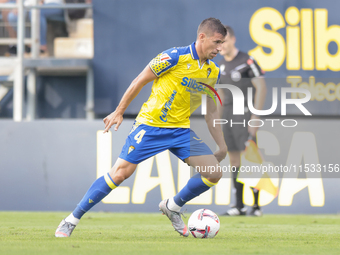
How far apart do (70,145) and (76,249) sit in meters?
4.85

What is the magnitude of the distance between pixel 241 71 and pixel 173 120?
10.7 ft

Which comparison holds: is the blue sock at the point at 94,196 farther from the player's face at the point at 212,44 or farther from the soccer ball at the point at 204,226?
the player's face at the point at 212,44

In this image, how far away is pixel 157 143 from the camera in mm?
4816

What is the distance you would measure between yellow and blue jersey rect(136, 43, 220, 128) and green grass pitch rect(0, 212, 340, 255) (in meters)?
1.06

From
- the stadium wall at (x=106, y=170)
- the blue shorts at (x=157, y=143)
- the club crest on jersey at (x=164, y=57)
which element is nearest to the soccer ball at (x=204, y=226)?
the blue shorts at (x=157, y=143)

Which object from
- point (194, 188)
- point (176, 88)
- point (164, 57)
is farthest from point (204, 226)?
point (164, 57)

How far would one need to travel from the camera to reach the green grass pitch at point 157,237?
3.86 metres

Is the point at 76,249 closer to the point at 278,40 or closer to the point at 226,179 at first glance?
the point at 226,179

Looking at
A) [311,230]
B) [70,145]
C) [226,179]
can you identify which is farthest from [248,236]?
[70,145]

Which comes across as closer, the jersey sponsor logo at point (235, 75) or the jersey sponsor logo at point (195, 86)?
the jersey sponsor logo at point (195, 86)

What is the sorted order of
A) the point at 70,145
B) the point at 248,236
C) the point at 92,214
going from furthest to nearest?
the point at 70,145, the point at 92,214, the point at 248,236

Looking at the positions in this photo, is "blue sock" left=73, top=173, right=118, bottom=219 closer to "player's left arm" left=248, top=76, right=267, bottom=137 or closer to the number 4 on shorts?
the number 4 on shorts

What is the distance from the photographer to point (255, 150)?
8242 mm

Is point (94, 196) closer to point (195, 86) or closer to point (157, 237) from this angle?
point (157, 237)
